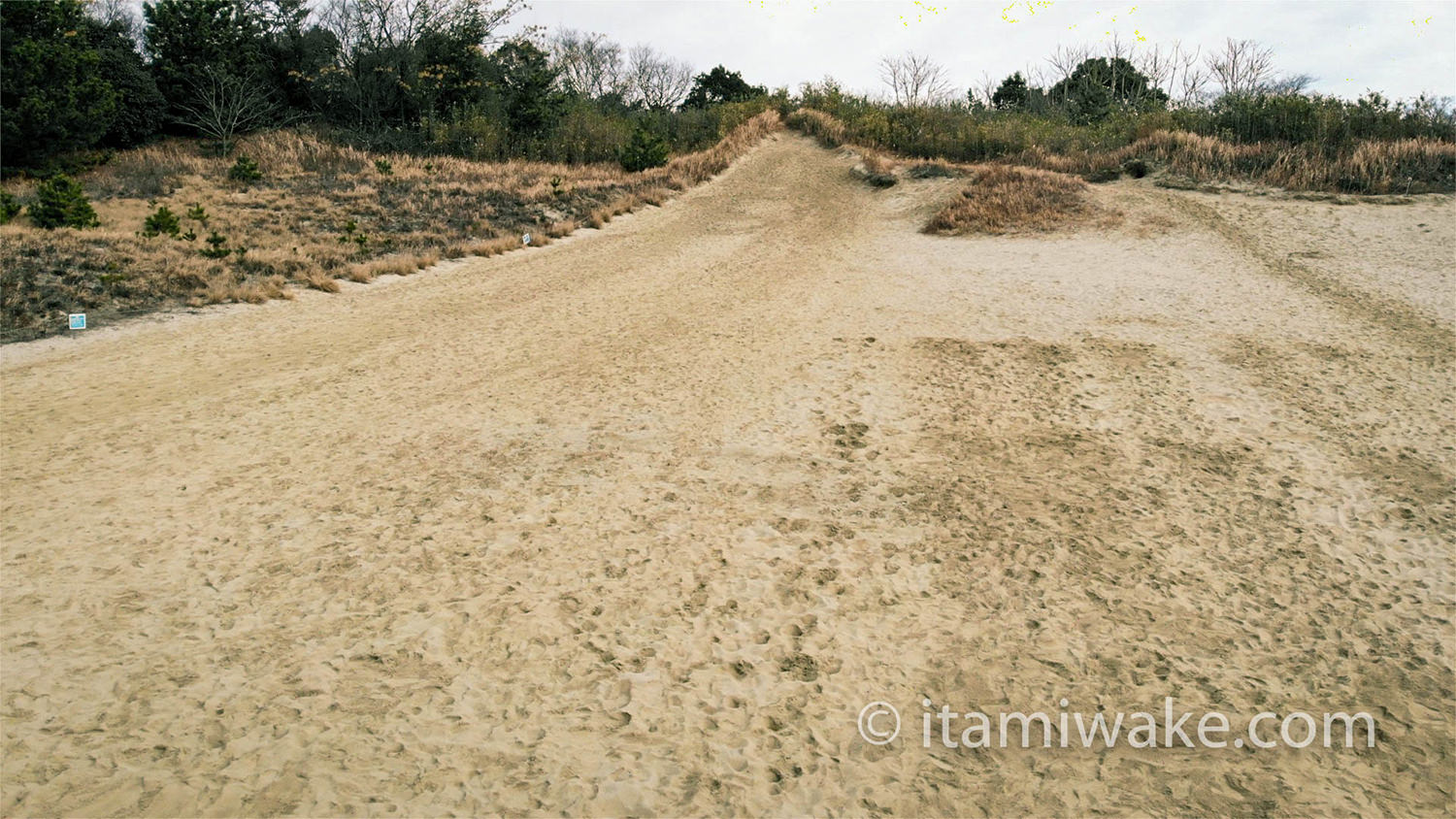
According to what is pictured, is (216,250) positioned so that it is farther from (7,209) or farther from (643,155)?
(643,155)

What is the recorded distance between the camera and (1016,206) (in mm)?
13734

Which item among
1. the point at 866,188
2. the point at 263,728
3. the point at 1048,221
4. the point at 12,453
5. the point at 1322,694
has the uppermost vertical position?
the point at 866,188

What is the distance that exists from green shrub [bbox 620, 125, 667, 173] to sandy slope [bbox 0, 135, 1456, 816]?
48.6 ft

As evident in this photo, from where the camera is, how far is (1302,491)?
15.3ft

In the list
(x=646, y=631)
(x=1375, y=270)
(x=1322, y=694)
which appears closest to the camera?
(x=1322, y=694)

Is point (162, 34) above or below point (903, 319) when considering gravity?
above

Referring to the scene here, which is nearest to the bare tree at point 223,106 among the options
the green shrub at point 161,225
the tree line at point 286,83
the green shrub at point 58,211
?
the tree line at point 286,83

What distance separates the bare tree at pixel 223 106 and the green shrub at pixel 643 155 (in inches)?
526

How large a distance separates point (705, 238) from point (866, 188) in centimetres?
647

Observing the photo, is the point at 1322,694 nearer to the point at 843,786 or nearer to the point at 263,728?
the point at 843,786

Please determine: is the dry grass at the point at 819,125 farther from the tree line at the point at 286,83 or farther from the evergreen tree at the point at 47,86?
the evergreen tree at the point at 47,86

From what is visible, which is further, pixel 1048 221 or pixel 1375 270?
pixel 1048 221

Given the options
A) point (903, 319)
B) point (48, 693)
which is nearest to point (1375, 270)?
point (903, 319)

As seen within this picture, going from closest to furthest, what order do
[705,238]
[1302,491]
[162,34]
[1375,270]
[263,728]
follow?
1. [263,728]
2. [1302,491]
3. [1375,270]
4. [705,238]
5. [162,34]
